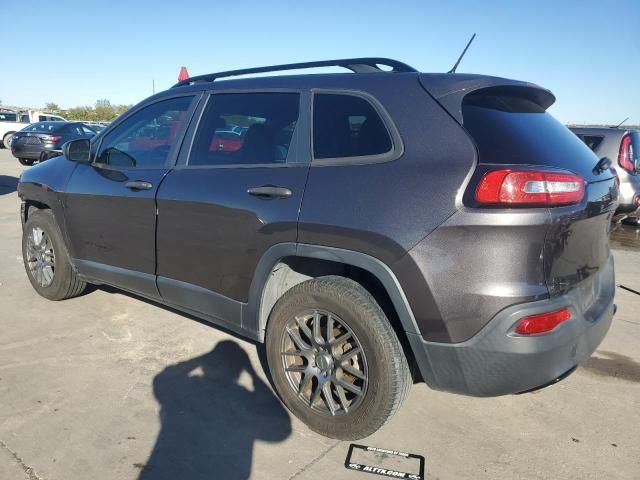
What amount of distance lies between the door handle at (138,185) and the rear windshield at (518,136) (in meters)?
2.04

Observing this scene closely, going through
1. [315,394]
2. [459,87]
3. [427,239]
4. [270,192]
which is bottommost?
[315,394]

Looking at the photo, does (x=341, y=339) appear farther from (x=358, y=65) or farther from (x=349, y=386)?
(x=358, y=65)

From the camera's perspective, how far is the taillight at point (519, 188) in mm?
2025

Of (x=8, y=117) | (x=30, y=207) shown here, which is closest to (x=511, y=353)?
(x=30, y=207)

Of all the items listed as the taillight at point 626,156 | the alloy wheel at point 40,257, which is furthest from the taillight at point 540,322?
the taillight at point 626,156

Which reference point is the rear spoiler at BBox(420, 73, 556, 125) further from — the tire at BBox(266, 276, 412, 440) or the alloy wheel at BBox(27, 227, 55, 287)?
the alloy wheel at BBox(27, 227, 55, 287)

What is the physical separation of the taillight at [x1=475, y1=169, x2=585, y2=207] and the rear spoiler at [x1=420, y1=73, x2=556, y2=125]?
1.13 feet

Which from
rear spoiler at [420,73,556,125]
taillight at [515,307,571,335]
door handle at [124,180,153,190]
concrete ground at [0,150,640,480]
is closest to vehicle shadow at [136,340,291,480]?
concrete ground at [0,150,640,480]

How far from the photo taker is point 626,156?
7.53 m

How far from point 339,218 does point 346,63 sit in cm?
100

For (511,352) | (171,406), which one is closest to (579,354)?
(511,352)

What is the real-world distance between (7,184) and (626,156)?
12957 mm

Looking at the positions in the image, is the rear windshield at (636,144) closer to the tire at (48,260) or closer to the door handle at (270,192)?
the door handle at (270,192)

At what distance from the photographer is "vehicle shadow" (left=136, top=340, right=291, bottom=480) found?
2357 mm
